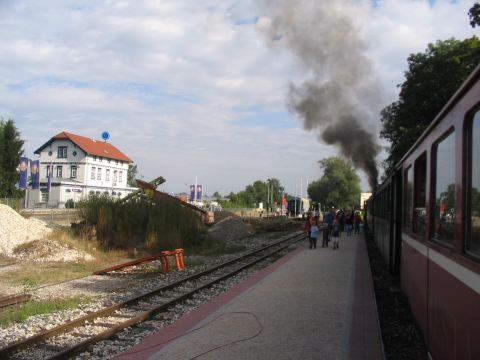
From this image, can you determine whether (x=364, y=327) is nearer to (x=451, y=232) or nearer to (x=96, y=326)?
(x=451, y=232)

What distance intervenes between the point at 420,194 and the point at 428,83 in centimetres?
3031

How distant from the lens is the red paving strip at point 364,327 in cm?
579

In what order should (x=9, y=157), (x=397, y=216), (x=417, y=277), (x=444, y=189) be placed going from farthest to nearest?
(x=9, y=157) → (x=397, y=216) → (x=417, y=277) → (x=444, y=189)

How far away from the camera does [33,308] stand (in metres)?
8.85

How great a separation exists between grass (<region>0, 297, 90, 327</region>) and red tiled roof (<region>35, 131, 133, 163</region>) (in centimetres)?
6441

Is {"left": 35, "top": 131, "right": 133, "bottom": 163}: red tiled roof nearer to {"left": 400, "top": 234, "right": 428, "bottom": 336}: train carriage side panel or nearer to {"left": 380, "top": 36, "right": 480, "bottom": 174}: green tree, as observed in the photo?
{"left": 380, "top": 36, "right": 480, "bottom": 174}: green tree

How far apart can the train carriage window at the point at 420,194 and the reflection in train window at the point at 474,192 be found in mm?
2431

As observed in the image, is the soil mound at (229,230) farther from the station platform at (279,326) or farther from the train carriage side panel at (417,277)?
the train carriage side panel at (417,277)

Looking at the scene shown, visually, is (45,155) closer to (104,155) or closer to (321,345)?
(104,155)

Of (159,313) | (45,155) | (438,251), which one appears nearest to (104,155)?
(45,155)

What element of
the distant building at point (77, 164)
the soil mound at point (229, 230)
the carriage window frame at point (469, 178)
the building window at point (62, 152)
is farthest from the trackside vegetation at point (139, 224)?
the building window at point (62, 152)

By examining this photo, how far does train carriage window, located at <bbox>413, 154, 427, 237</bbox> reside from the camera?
6.41 m

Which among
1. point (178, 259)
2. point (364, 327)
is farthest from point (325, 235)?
point (364, 327)

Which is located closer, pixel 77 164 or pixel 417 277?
pixel 417 277
